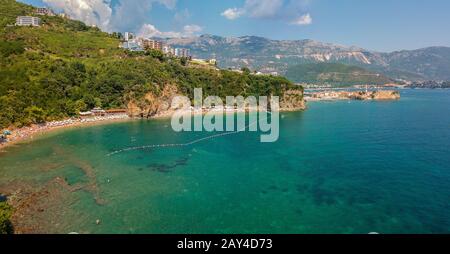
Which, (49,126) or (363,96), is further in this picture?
(363,96)

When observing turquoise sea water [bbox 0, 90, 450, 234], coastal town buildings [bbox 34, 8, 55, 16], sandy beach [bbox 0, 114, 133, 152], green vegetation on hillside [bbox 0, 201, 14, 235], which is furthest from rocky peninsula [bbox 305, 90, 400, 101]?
green vegetation on hillside [bbox 0, 201, 14, 235]

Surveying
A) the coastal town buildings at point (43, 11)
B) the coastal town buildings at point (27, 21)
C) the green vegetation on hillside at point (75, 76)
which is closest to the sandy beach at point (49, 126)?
the green vegetation on hillside at point (75, 76)

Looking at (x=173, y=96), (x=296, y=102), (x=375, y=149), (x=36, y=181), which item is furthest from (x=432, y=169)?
(x=296, y=102)

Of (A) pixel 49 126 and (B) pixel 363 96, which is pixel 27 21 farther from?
(B) pixel 363 96

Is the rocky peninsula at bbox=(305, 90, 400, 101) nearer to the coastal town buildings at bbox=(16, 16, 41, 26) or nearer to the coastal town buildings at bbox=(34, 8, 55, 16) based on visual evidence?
the coastal town buildings at bbox=(16, 16, 41, 26)

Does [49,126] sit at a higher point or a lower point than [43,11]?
lower

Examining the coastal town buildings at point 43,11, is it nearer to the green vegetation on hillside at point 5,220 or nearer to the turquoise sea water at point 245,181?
the turquoise sea water at point 245,181

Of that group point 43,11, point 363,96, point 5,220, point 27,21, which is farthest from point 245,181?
point 363,96
